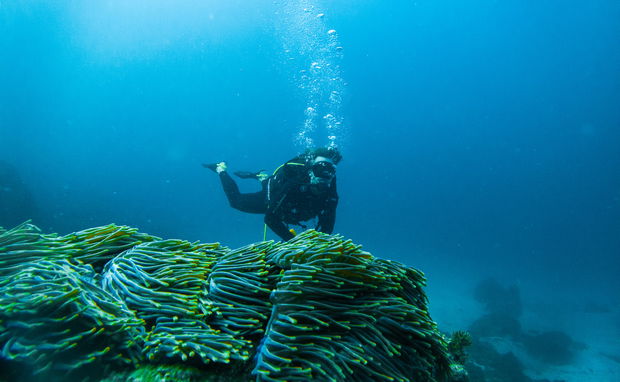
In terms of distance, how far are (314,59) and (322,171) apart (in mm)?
78189

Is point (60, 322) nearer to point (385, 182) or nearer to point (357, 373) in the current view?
point (357, 373)

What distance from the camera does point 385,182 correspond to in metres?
163

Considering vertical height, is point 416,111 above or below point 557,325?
above

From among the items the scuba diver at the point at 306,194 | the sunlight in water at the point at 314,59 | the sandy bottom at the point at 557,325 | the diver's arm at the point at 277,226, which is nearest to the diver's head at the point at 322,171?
the scuba diver at the point at 306,194

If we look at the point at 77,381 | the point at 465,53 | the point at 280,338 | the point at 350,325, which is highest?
the point at 465,53

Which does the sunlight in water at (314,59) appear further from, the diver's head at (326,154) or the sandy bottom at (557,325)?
the diver's head at (326,154)

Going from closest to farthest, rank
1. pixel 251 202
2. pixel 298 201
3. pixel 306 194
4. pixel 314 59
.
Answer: pixel 306 194 → pixel 298 201 → pixel 251 202 → pixel 314 59

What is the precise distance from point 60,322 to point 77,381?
0.32m

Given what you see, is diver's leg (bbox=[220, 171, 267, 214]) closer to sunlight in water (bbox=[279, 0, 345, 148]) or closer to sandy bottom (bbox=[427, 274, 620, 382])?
sandy bottom (bbox=[427, 274, 620, 382])

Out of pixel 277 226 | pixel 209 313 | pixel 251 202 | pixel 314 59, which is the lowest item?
pixel 209 313

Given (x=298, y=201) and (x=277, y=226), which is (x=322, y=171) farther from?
(x=277, y=226)

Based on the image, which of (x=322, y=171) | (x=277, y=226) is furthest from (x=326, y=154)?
(x=277, y=226)

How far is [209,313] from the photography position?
1.96m

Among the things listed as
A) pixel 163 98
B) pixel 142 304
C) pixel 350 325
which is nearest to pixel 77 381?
pixel 142 304
